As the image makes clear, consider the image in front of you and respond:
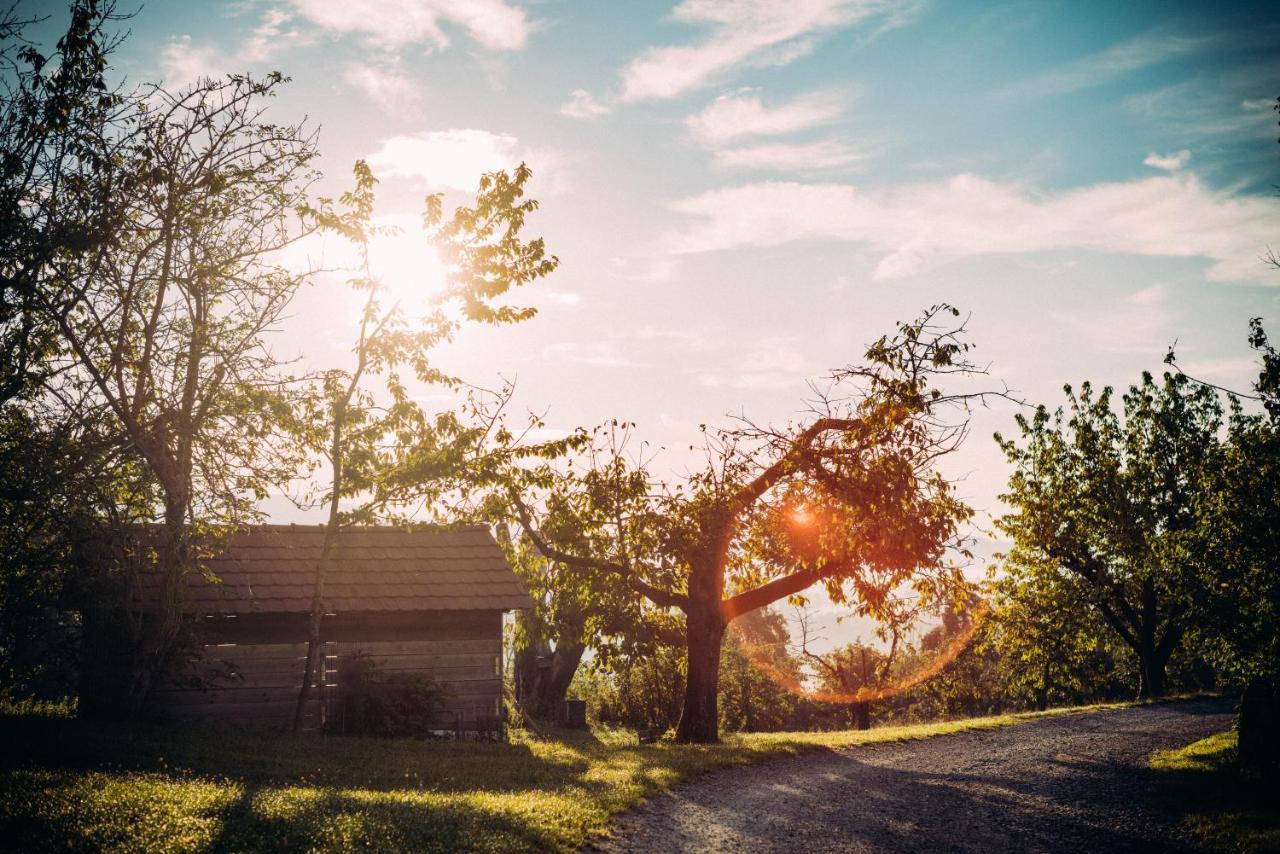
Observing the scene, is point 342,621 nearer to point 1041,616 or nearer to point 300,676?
point 300,676

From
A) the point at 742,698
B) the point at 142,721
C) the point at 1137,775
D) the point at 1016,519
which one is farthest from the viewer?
the point at 742,698

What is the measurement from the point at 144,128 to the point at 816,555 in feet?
58.8

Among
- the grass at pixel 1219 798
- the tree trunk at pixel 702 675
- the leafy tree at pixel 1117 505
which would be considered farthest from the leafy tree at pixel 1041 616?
the tree trunk at pixel 702 675

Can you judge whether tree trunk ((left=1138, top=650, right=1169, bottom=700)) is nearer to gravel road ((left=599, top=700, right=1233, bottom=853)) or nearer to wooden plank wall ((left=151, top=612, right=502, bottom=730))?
gravel road ((left=599, top=700, right=1233, bottom=853))

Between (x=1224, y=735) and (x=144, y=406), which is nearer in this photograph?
(x=144, y=406)

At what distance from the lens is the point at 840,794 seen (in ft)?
42.9

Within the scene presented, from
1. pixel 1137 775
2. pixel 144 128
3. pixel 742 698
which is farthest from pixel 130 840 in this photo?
pixel 742 698

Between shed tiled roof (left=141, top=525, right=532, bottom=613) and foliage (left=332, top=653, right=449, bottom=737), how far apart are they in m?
2.18

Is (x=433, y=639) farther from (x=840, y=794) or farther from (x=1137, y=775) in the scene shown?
(x=1137, y=775)

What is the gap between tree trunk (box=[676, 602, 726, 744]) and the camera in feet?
67.2

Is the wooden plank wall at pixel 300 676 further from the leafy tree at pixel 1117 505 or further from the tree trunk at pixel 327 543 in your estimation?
the leafy tree at pixel 1117 505

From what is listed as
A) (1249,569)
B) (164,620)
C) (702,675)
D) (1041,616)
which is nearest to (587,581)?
(702,675)

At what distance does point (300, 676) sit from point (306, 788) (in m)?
10.0

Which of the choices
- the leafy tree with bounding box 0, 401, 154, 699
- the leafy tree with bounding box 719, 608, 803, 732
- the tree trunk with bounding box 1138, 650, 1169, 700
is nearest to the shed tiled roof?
the leafy tree with bounding box 0, 401, 154, 699
